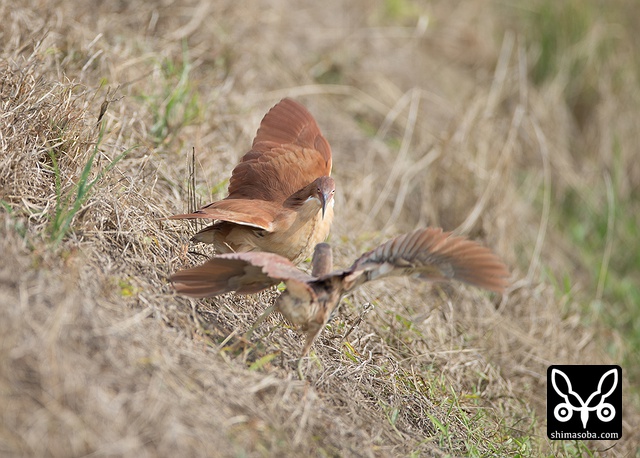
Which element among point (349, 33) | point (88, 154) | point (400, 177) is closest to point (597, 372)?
point (400, 177)

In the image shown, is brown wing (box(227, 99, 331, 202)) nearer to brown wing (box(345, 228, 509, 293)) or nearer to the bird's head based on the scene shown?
the bird's head

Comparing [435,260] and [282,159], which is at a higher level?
[282,159]

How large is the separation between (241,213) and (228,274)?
1.68 ft

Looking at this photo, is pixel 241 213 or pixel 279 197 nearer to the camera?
→ pixel 241 213

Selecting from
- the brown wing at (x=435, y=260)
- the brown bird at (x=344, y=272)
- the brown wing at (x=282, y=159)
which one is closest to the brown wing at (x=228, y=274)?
the brown bird at (x=344, y=272)

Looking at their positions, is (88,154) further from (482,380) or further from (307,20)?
(307,20)

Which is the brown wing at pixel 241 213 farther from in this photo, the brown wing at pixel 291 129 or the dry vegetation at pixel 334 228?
the brown wing at pixel 291 129

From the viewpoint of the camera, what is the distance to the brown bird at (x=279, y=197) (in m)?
3.65

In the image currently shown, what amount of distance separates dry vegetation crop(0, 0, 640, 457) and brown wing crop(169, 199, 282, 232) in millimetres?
282

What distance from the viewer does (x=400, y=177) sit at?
20.7ft

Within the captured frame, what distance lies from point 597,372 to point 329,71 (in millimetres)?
3631

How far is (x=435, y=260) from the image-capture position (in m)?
3.09

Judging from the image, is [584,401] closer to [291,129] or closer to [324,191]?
[324,191]

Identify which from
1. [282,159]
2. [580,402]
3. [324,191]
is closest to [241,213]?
[324,191]
